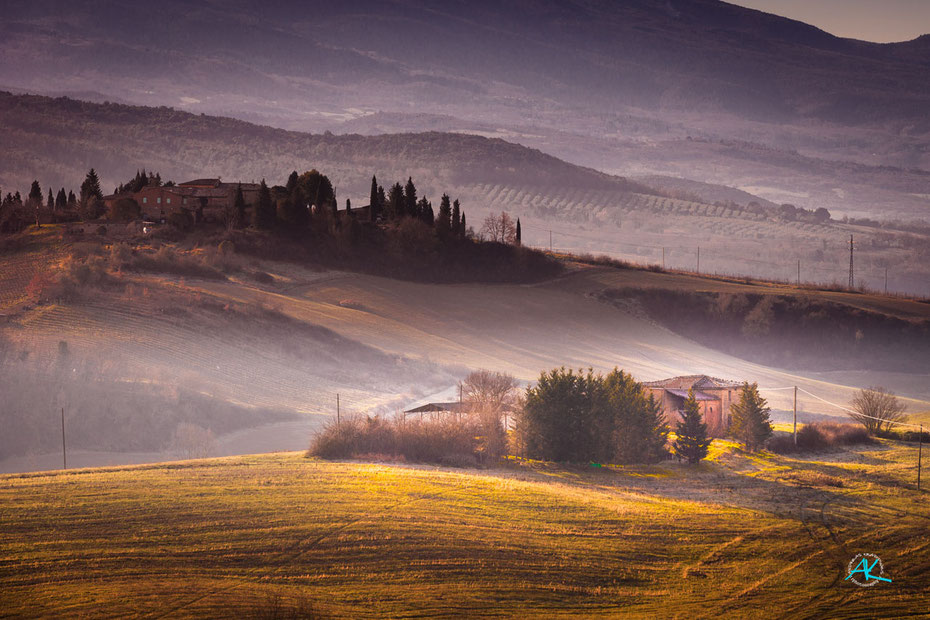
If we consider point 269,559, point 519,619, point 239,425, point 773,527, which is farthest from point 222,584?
point 239,425

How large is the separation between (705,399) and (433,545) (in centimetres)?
4291

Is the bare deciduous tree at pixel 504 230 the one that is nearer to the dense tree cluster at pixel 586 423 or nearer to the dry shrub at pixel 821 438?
the dry shrub at pixel 821 438

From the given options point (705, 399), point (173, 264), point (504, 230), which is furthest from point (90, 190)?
point (705, 399)

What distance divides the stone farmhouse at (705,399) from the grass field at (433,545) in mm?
20954

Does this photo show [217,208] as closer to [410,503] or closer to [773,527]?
[410,503]

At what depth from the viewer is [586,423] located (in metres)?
67.6

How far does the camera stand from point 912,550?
1911 inches

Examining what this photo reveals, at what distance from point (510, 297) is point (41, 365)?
70712 millimetres

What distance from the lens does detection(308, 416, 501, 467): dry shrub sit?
64.5 meters

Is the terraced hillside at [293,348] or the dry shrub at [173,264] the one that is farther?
the dry shrub at [173,264]

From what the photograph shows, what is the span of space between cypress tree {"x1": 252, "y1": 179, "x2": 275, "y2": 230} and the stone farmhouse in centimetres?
6741

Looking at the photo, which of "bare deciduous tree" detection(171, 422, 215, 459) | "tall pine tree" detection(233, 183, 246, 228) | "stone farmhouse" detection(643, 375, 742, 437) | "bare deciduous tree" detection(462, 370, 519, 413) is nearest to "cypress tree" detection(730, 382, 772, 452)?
"stone farmhouse" detection(643, 375, 742, 437)

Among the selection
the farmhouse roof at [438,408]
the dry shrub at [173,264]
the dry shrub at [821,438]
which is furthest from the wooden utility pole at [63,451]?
the dry shrub at [821,438]

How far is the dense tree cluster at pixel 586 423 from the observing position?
67.2 meters
